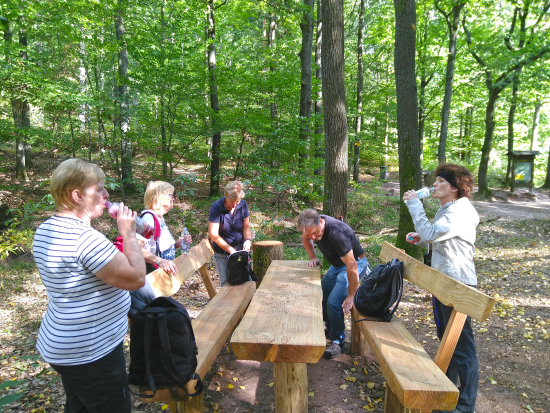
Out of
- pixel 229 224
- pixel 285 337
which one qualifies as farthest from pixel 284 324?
pixel 229 224

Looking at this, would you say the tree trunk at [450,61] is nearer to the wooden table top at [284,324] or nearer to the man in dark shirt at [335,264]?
the man in dark shirt at [335,264]

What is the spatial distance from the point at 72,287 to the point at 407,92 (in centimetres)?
606

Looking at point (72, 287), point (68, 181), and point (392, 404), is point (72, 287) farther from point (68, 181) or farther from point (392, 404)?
point (392, 404)

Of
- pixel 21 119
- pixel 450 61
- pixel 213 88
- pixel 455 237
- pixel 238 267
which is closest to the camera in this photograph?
pixel 455 237

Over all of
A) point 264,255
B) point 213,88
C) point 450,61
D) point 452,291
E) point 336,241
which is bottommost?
point 264,255

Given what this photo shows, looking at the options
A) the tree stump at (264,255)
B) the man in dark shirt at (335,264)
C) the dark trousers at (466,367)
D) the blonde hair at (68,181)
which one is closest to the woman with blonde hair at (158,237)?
the blonde hair at (68,181)

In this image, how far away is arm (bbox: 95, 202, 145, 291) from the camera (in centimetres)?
172

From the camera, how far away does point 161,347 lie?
2074 millimetres

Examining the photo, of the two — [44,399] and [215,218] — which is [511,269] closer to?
[215,218]

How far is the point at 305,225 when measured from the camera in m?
3.46

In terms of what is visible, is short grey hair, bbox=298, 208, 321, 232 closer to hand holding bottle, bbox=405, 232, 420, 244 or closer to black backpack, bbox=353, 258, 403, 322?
black backpack, bbox=353, 258, 403, 322

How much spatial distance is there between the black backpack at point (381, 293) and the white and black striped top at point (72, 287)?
235cm

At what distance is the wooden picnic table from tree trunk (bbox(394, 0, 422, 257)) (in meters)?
3.78

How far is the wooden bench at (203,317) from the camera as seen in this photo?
7.42 feet
